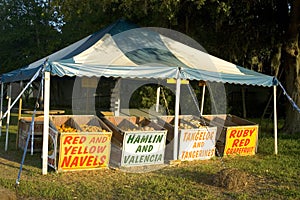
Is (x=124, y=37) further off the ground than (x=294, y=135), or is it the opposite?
(x=124, y=37)

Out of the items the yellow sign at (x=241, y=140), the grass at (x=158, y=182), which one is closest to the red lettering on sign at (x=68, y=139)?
the grass at (x=158, y=182)

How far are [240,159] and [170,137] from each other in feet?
6.02

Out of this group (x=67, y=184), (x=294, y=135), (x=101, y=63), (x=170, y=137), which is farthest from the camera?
(x=294, y=135)

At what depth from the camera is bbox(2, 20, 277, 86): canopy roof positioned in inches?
277

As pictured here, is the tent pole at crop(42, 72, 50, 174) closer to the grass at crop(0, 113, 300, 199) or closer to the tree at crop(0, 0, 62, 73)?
the grass at crop(0, 113, 300, 199)

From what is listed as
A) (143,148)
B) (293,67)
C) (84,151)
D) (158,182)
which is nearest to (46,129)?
(84,151)

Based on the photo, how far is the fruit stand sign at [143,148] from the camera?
7.60 meters

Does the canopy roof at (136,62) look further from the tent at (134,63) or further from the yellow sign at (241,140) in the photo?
the yellow sign at (241,140)

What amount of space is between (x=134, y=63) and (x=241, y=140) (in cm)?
365

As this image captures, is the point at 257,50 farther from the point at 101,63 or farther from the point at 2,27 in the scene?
the point at 2,27

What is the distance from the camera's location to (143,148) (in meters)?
7.77

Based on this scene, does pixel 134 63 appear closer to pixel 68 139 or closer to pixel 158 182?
pixel 68 139

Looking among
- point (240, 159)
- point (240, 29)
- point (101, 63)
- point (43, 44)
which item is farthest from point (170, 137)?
point (43, 44)

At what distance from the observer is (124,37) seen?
29.7ft
